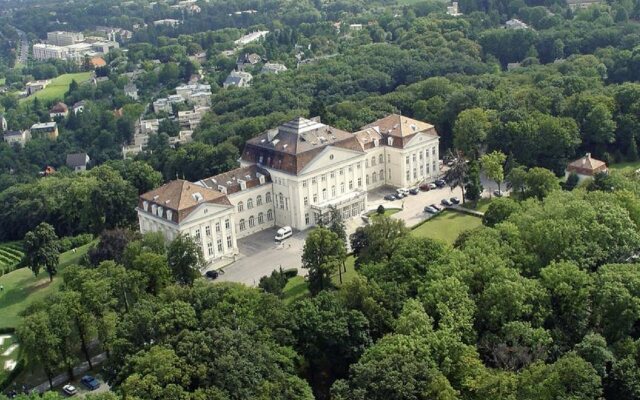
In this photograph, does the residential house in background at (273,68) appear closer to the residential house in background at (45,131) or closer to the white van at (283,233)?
the residential house in background at (45,131)

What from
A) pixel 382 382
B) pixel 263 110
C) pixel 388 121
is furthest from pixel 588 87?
pixel 382 382

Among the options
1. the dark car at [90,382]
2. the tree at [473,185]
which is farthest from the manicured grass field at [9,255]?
the tree at [473,185]

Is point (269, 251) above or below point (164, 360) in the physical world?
below

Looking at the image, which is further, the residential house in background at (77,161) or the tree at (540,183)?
the residential house in background at (77,161)

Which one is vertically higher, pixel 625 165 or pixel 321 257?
pixel 321 257

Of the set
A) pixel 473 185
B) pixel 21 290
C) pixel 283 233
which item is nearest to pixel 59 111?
pixel 21 290

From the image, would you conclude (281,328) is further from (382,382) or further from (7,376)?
(7,376)

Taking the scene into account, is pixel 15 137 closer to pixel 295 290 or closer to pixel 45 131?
pixel 45 131
